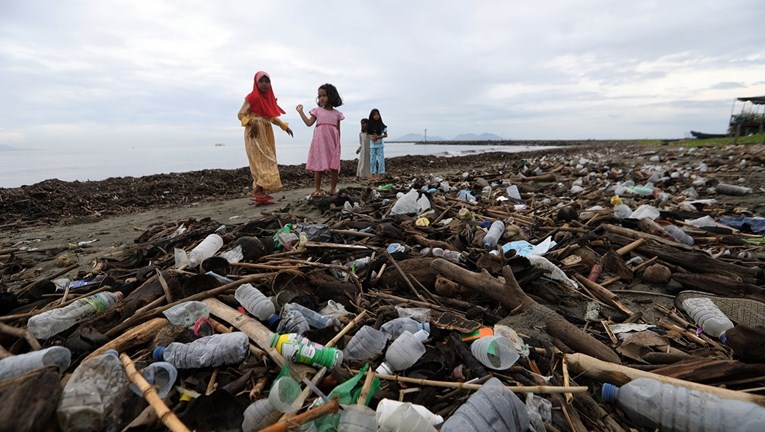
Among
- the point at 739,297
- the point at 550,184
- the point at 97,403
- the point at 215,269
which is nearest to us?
the point at 97,403

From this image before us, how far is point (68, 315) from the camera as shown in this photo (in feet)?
6.54

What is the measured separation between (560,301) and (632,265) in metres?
1.02

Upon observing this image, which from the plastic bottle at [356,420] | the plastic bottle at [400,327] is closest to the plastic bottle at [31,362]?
the plastic bottle at [356,420]

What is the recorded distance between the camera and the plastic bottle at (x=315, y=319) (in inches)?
78.4

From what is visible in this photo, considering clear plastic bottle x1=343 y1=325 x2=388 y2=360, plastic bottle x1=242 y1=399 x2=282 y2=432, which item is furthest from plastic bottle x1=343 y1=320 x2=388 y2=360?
plastic bottle x1=242 y1=399 x2=282 y2=432

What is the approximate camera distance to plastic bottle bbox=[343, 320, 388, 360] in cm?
175

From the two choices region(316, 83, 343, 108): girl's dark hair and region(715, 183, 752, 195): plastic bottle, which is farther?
region(316, 83, 343, 108): girl's dark hair

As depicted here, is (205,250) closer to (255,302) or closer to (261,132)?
(255,302)

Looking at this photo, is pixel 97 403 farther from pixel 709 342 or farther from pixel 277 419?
pixel 709 342

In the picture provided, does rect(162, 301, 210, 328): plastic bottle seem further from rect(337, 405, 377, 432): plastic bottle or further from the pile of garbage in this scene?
rect(337, 405, 377, 432): plastic bottle

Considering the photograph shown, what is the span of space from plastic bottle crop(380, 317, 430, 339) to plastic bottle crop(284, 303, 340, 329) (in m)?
0.29

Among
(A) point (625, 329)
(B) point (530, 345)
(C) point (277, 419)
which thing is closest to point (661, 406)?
(B) point (530, 345)

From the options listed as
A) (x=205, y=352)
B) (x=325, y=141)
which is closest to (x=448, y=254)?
(x=205, y=352)

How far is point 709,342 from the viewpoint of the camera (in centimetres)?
190
